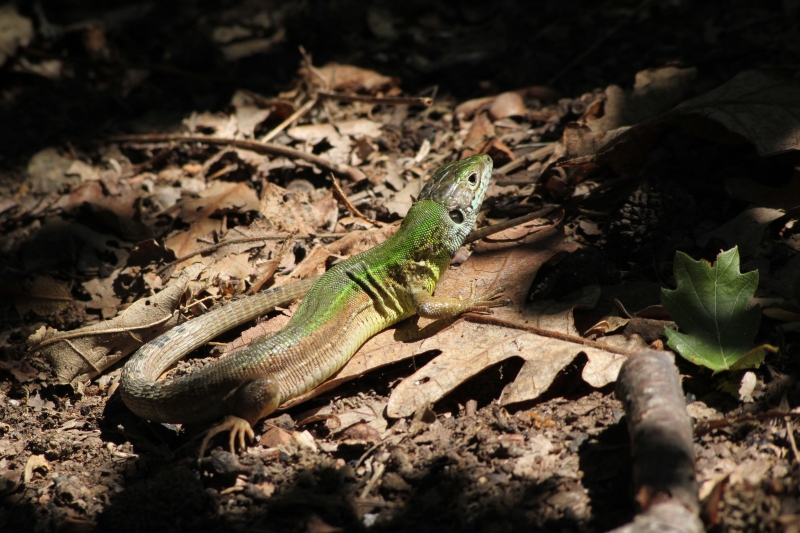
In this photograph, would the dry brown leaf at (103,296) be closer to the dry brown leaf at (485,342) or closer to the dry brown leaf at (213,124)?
the dry brown leaf at (485,342)

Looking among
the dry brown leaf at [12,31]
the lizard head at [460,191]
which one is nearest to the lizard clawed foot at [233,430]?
the lizard head at [460,191]

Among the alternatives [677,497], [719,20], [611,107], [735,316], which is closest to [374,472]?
[677,497]

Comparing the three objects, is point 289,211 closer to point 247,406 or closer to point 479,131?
point 479,131

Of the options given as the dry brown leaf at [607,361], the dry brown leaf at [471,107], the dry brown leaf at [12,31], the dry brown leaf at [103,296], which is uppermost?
the dry brown leaf at [12,31]

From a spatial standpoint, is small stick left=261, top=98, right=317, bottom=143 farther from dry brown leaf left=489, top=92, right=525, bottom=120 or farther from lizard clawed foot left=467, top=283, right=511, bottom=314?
lizard clawed foot left=467, top=283, right=511, bottom=314

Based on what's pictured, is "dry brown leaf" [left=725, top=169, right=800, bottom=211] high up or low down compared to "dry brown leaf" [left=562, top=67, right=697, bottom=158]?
down

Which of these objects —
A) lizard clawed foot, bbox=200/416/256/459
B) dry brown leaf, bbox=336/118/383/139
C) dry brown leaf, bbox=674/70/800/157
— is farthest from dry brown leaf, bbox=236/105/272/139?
dry brown leaf, bbox=674/70/800/157
